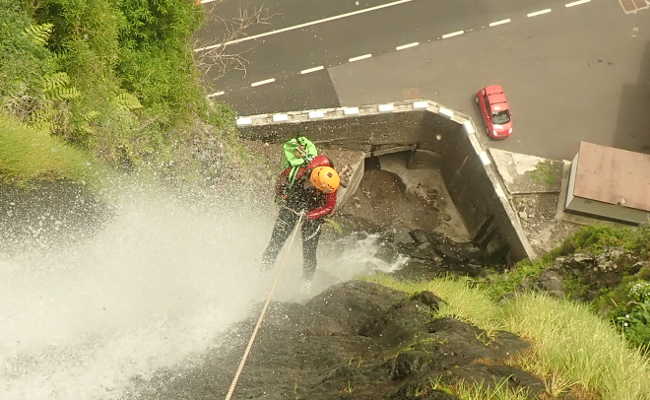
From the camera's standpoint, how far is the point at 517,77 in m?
20.2

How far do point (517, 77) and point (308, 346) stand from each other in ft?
51.3

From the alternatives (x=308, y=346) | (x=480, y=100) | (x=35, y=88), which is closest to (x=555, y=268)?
(x=308, y=346)

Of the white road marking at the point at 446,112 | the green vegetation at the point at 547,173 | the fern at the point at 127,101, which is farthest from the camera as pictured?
the white road marking at the point at 446,112

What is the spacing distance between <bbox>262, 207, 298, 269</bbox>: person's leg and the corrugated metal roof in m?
9.38

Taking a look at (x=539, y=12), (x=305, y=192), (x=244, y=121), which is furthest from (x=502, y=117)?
(x=305, y=192)

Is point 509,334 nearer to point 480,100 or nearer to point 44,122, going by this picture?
point 44,122

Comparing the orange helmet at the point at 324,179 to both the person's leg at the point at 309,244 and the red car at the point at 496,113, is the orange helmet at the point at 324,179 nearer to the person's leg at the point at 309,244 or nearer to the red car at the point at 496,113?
the person's leg at the point at 309,244

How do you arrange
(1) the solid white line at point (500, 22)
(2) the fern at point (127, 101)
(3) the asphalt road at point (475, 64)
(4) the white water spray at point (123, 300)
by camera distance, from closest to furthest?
(4) the white water spray at point (123, 300) → (2) the fern at point (127, 101) → (3) the asphalt road at point (475, 64) → (1) the solid white line at point (500, 22)

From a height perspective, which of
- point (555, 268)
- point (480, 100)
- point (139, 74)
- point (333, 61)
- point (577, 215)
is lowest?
point (577, 215)

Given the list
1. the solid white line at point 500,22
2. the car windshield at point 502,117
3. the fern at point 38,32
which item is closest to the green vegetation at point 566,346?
the fern at point 38,32

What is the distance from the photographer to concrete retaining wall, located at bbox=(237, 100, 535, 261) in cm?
1739

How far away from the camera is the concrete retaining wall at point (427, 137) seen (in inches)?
685

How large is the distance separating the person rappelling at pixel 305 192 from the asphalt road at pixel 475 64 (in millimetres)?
7955

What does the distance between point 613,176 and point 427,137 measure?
596 centimetres
